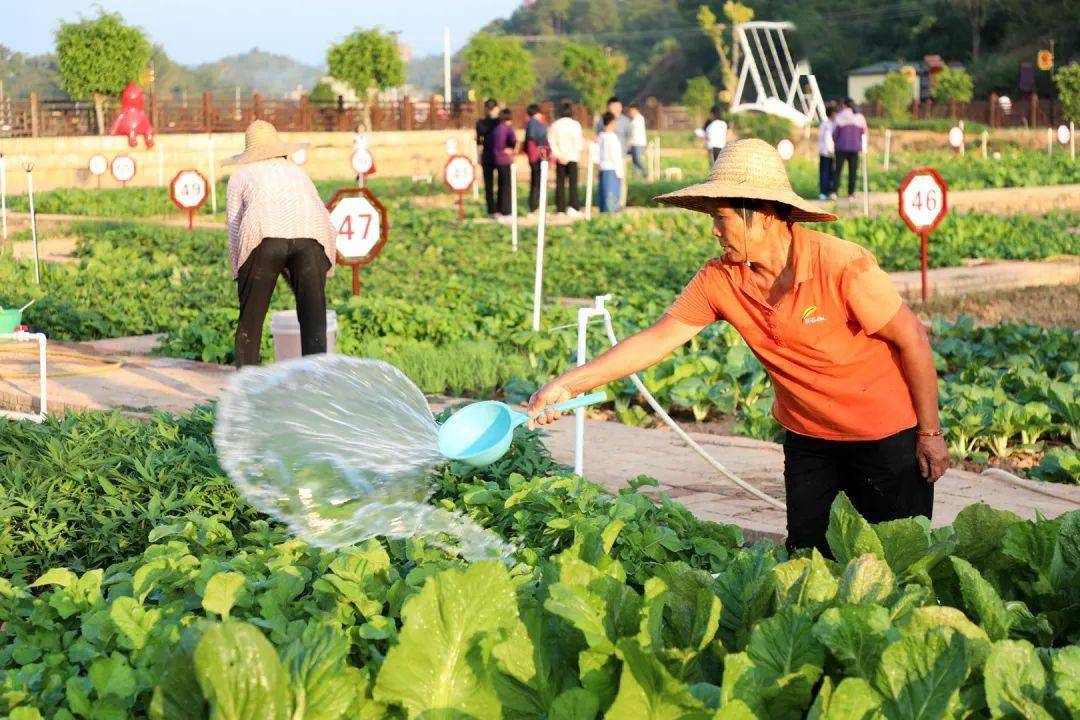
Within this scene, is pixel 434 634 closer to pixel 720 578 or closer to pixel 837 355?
pixel 720 578

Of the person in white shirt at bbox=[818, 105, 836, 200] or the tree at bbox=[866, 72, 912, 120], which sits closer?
the person in white shirt at bbox=[818, 105, 836, 200]

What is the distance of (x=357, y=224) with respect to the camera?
10.5 meters

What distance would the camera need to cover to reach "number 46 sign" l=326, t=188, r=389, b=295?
1044 cm

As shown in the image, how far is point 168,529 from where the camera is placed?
4.63 m

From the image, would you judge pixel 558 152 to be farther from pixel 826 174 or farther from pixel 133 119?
pixel 133 119

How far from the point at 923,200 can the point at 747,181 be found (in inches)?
406

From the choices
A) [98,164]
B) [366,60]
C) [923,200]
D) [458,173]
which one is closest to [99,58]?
[98,164]

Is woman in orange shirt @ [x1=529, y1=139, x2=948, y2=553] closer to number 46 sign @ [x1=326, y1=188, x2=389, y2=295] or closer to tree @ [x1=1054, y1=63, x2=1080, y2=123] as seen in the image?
number 46 sign @ [x1=326, y1=188, x2=389, y2=295]

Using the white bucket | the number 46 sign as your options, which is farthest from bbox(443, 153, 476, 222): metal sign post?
the white bucket

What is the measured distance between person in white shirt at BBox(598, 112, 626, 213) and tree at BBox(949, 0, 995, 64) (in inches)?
1805

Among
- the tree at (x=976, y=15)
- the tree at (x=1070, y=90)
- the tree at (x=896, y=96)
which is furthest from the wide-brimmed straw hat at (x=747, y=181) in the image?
the tree at (x=976, y=15)

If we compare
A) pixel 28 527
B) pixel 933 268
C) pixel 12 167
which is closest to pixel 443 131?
pixel 12 167

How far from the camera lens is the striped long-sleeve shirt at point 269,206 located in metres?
7.89

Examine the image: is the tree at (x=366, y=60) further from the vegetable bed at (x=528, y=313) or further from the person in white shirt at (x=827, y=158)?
the vegetable bed at (x=528, y=313)
